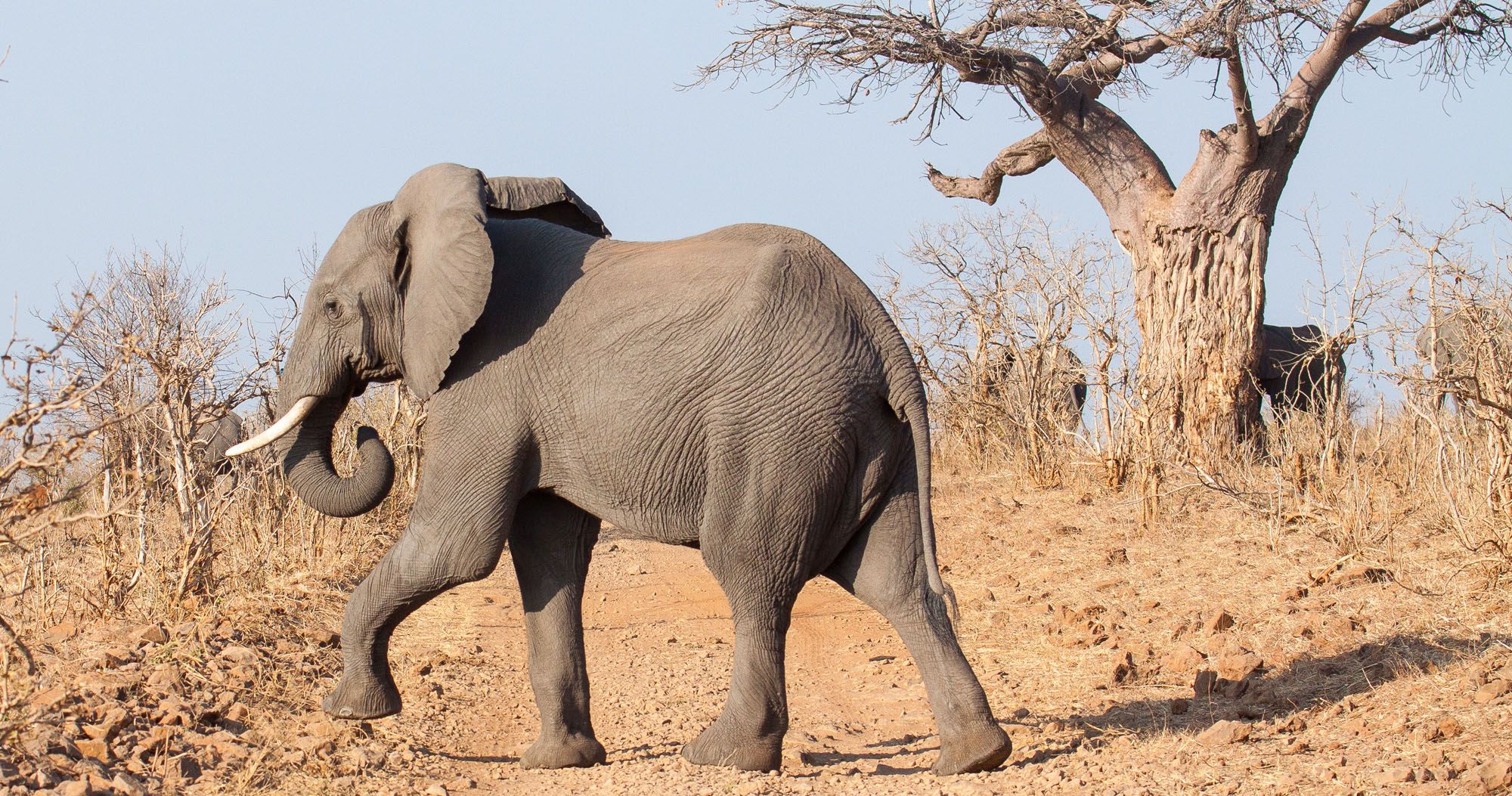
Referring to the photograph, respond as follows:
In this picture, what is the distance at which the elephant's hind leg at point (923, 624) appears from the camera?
515 cm

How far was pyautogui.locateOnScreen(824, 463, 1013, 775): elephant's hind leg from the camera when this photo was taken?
203 inches

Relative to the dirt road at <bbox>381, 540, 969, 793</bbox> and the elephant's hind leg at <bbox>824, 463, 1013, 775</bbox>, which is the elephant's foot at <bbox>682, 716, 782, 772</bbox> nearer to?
the dirt road at <bbox>381, 540, 969, 793</bbox>

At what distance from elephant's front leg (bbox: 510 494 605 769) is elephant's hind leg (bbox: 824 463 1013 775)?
3.66 feet

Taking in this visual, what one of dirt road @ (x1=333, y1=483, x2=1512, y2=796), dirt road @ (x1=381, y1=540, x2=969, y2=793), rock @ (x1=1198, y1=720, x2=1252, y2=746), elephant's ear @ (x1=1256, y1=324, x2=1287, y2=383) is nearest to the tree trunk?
elephant's ear @ (x1=1256, y1=324, x2=1287, y2=383)

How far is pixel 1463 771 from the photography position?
4.70 m

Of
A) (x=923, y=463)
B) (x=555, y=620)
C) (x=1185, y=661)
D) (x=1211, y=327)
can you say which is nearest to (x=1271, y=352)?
(x=1211, y=327)

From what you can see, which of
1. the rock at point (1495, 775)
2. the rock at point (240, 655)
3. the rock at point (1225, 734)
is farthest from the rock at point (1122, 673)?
the rock at point (240, 655)

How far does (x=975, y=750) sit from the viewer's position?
5.14 m

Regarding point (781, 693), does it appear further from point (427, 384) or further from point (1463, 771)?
point (1463, 771)

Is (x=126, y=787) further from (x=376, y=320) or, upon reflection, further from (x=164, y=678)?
(x=376, y=320)

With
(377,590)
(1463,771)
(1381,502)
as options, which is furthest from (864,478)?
(1381,502)

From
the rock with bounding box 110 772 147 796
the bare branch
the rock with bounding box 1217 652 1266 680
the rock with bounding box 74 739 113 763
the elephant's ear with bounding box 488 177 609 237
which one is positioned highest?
the bare branch

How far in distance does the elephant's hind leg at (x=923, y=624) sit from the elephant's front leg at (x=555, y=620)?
1.12 metres

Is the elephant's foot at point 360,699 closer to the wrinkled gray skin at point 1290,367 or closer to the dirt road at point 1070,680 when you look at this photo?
the dirt road at point 1070,680
